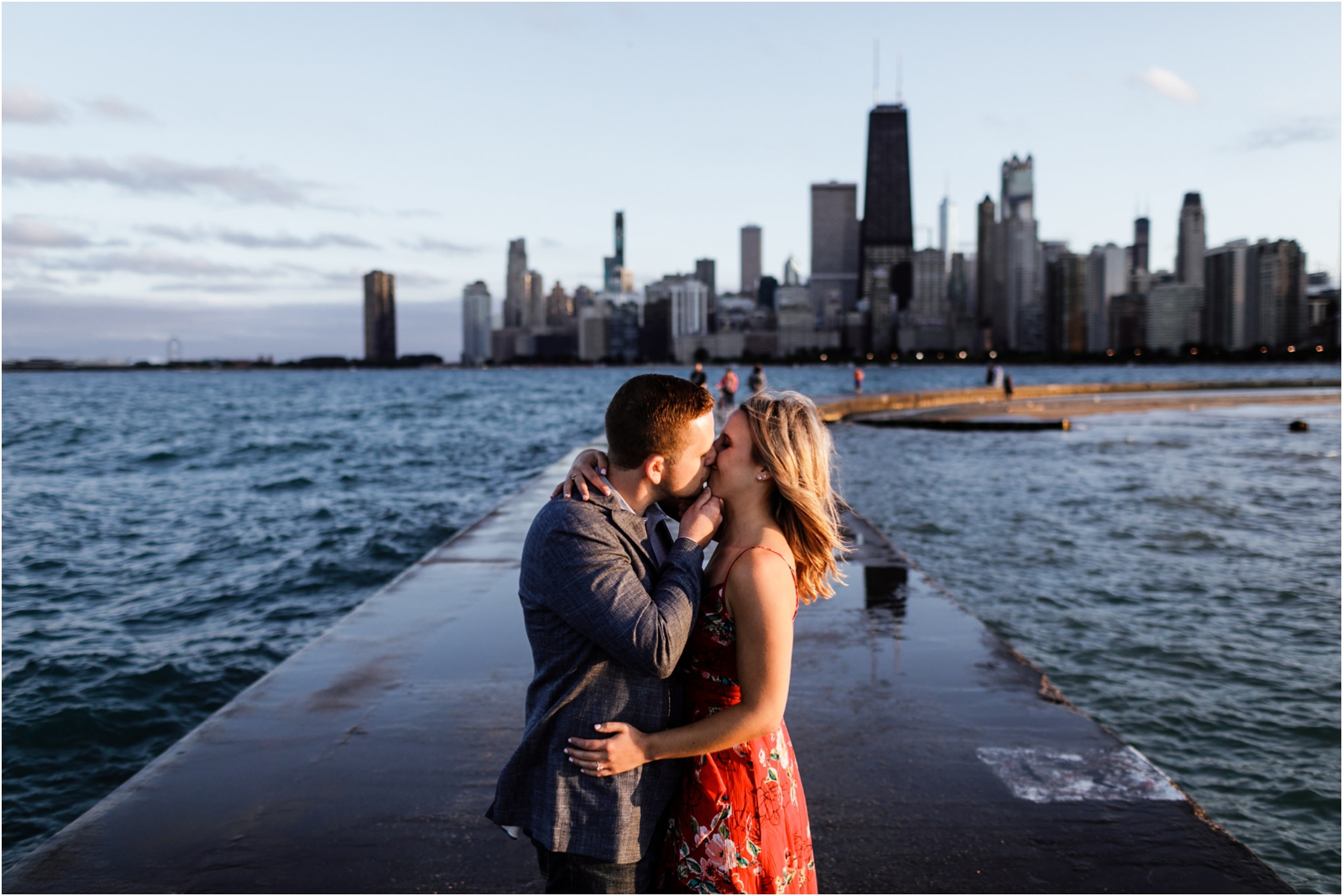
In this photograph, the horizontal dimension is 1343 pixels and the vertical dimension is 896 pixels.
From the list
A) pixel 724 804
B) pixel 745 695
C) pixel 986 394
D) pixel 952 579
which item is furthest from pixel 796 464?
pixel 986 394

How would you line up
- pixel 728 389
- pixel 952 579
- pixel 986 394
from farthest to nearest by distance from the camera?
pixel 986 394
pixel 728 389
pixel 952 579

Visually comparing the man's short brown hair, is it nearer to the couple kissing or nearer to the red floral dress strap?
the couple kissing

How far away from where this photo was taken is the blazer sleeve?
1771mm

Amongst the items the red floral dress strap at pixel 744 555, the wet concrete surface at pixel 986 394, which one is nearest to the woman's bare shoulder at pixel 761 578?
the red floral dress strap at pixel 744 555

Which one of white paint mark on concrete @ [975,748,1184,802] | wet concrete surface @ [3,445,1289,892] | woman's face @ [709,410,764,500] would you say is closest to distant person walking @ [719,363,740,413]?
wet concrete surface @ [3,445,1289,892]

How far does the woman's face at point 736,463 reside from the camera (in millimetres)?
2020

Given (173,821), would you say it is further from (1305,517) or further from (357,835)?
(1305,517)

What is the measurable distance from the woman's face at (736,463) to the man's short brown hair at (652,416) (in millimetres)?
137

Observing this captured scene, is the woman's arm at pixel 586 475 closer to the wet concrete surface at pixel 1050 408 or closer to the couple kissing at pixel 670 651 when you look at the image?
the couple kissing at pixel 670 651

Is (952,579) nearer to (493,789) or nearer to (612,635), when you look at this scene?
(493,789)

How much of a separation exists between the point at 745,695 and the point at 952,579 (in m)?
8.77

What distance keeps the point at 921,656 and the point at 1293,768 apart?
8.12 feet

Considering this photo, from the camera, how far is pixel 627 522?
1897mm

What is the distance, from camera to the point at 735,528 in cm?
203
